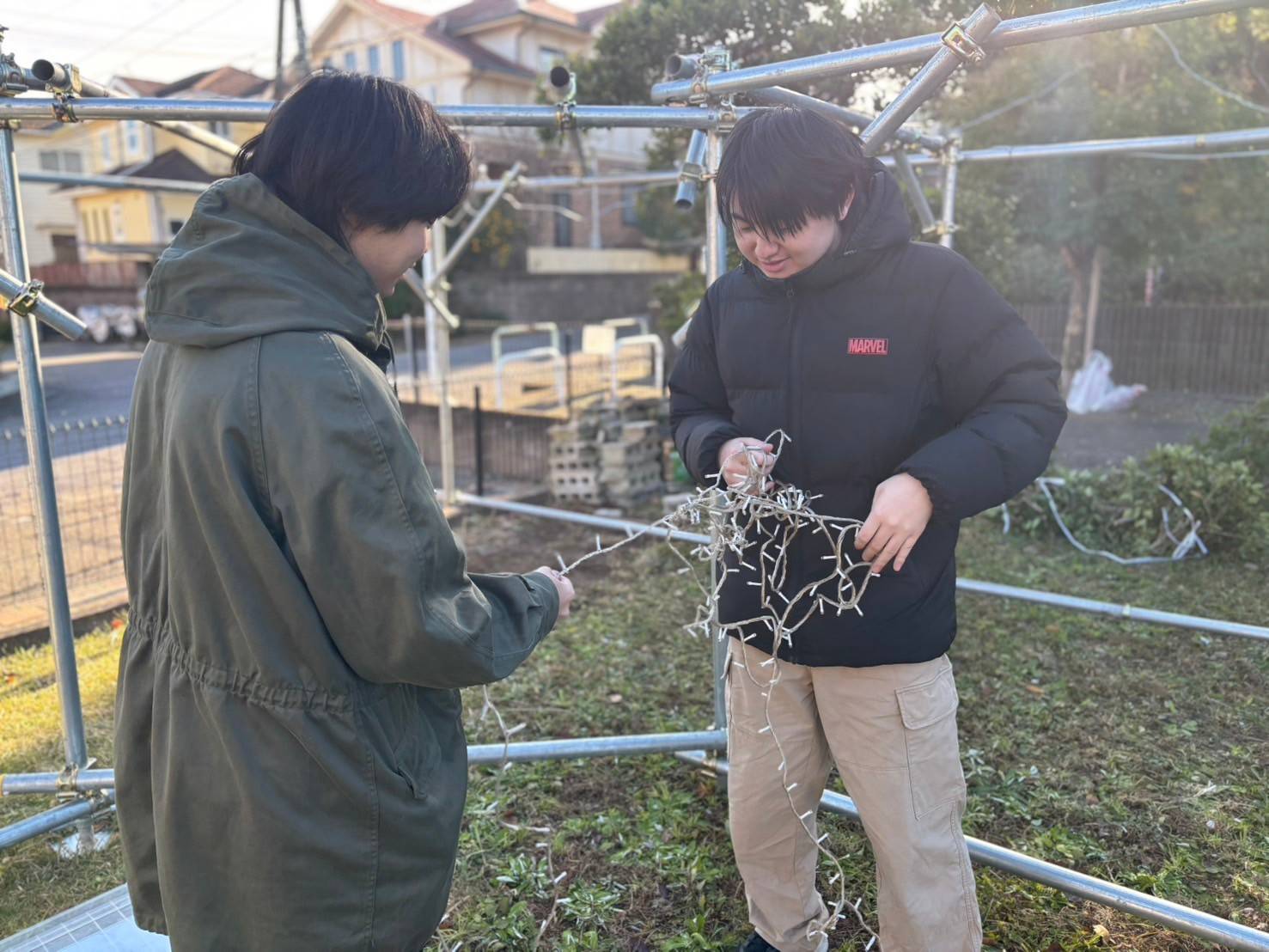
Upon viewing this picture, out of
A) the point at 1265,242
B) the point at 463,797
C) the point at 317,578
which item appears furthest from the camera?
the point at 1265,242

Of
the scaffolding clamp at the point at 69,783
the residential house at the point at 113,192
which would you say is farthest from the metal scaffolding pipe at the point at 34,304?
the residential house at the point at 113,192

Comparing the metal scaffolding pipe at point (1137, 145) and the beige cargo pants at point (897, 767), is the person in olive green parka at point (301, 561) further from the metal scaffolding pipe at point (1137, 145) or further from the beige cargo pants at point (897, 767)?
the metal scaffolding pipe at point (1137, 145)

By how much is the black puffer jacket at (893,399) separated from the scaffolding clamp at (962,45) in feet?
1.06

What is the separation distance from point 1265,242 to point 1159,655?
38.0 ft

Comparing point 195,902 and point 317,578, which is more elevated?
point 317,578

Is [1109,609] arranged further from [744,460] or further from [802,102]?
[744,460]

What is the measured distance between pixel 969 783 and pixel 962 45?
88.2 inches

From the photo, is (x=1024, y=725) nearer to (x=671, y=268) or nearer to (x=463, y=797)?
(x=463, y=797)

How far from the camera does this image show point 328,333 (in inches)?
50.6

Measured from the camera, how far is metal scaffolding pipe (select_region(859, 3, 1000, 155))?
1.91 metres

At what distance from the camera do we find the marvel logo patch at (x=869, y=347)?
1.83 m

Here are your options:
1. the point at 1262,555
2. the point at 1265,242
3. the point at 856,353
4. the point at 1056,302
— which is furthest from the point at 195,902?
the point at 1056,302

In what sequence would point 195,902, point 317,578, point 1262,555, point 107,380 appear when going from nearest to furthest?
1. point 317,578
2. point 195,902
3. point 1262,555
4. point 107,380

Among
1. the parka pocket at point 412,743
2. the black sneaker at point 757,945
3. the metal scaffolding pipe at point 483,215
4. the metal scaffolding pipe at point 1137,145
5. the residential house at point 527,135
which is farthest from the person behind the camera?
the residential house at point 527,135
